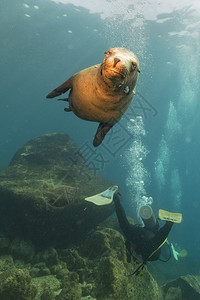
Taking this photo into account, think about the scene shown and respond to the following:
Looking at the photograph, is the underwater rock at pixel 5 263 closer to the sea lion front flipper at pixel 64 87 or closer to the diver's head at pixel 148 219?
the diver's head at pixel 148 219

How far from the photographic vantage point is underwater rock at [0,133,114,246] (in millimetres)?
6645

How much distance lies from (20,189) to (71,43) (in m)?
33.8

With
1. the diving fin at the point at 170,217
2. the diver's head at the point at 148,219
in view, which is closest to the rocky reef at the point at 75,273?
the diver's head at the point at 148,219

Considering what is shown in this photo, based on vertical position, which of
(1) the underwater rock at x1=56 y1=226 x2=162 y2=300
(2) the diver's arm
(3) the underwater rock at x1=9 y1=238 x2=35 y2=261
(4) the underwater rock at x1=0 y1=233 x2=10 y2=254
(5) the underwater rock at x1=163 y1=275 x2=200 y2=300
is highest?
(2) the diver's arm

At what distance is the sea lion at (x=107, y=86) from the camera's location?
2.09 metres

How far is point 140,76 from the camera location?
3844 centimetres

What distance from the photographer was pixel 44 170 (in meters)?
8.75

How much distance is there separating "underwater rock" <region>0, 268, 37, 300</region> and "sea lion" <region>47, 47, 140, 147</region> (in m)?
2.91

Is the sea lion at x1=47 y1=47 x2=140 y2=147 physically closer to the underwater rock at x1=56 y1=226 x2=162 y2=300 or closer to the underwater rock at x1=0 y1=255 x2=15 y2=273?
the underwater rock at x1=56 y1=226 x2=162 y2=300

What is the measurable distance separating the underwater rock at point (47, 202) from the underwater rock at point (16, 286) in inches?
128

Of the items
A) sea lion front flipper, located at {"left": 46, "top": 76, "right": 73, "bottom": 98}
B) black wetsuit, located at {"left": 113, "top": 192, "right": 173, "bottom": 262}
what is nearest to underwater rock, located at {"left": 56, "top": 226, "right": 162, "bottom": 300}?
black wetsuit, located at {"left": 113, "top": 192, "right": 173, "bottom": 262}

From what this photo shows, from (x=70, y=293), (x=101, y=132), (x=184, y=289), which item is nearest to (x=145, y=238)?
(x=70, y=293)

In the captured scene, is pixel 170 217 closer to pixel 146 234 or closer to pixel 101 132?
pixel 146 234

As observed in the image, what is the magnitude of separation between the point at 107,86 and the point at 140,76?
39726mm
